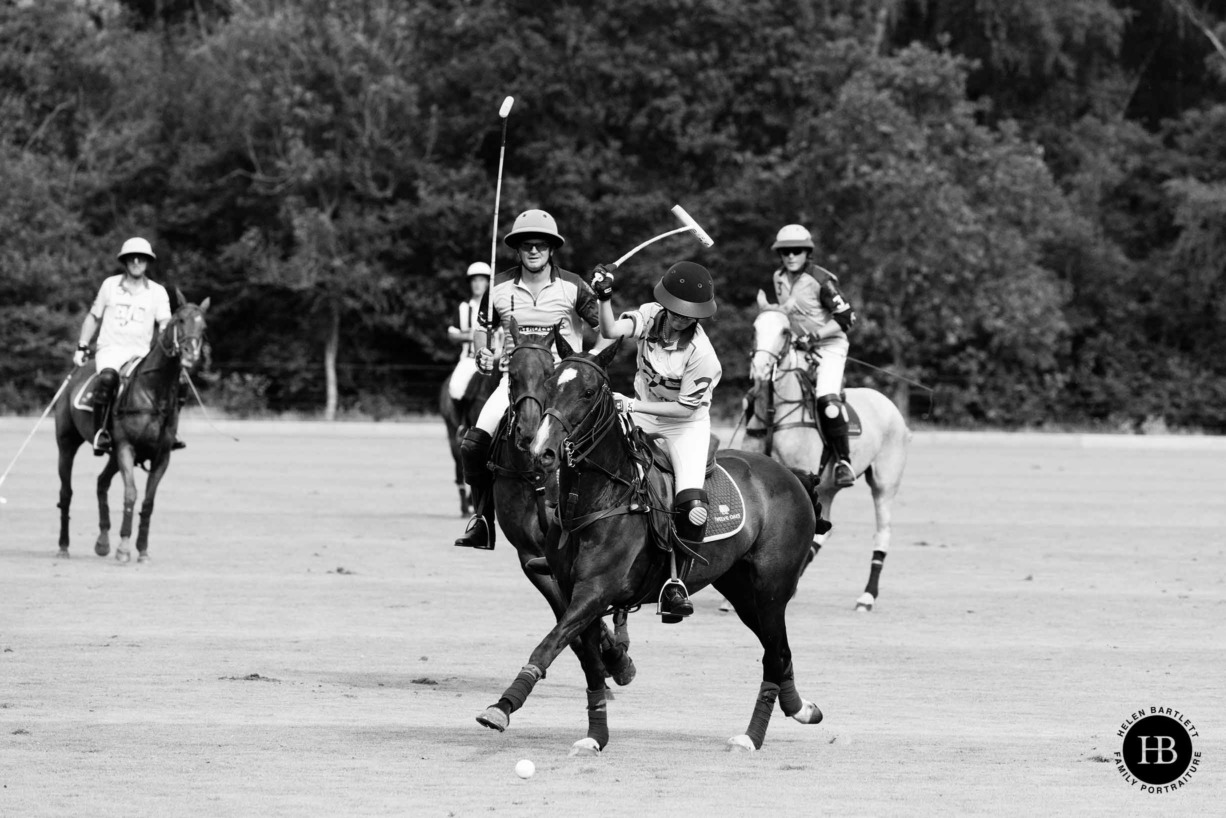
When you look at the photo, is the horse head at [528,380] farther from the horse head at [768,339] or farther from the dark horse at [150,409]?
the dark horse at [150,409]

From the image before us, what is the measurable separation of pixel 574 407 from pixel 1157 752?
286 cm

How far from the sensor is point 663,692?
1009 cm

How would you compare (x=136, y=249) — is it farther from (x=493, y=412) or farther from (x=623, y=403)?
(x=623, y=403)

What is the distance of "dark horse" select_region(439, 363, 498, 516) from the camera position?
1702 cm

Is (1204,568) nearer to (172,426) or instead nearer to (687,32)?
(172,426)

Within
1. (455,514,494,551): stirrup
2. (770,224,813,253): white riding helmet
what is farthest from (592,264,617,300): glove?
(770,224,813,253): white riding helmet

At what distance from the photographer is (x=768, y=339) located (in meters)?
13.8

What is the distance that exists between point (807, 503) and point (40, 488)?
17312mm

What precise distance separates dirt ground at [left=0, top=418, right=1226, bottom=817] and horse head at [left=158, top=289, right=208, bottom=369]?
173cm

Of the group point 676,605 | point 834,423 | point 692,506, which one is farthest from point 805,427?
point 676,605

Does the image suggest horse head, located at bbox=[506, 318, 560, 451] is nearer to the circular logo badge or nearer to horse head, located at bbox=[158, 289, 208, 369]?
the circular logo badge

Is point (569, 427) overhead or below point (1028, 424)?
overhead

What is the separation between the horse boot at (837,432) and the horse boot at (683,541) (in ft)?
19.8

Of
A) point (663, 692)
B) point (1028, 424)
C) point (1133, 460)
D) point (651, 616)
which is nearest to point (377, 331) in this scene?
point (1028, 424)
